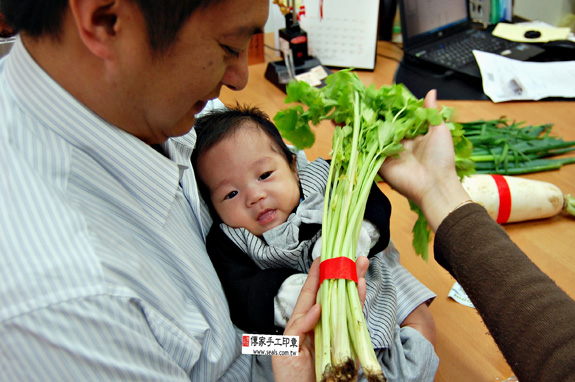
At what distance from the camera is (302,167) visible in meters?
1.40

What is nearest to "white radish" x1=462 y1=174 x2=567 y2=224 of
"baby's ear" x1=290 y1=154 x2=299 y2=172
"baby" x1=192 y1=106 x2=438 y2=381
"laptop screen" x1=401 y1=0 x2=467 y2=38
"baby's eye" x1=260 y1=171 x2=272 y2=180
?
"baby" x1=192 y1=106 x2=438 y2=381

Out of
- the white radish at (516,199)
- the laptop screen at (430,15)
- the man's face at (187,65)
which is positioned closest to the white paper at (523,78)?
the laptop screen at (430,15)

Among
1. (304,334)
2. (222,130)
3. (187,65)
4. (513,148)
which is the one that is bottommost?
(513,148)

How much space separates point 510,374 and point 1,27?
6.94 ft

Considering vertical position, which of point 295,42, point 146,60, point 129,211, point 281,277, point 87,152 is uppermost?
point 146,60

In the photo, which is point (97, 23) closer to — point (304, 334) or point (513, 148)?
point (304, 334)

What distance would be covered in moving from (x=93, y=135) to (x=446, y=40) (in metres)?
2.16

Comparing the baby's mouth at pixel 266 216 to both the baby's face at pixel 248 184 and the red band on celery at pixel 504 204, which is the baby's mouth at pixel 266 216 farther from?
the red band on celery at pixel 504 204

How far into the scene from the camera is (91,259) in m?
0.64

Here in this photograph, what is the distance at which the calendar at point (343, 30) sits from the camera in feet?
7.55

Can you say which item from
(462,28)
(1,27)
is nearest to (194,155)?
(1,27)

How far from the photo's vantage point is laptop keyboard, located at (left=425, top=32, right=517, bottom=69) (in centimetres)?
227

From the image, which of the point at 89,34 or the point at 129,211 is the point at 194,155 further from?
the point at 89,34

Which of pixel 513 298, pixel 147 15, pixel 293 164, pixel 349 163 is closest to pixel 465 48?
pixel 293 164
